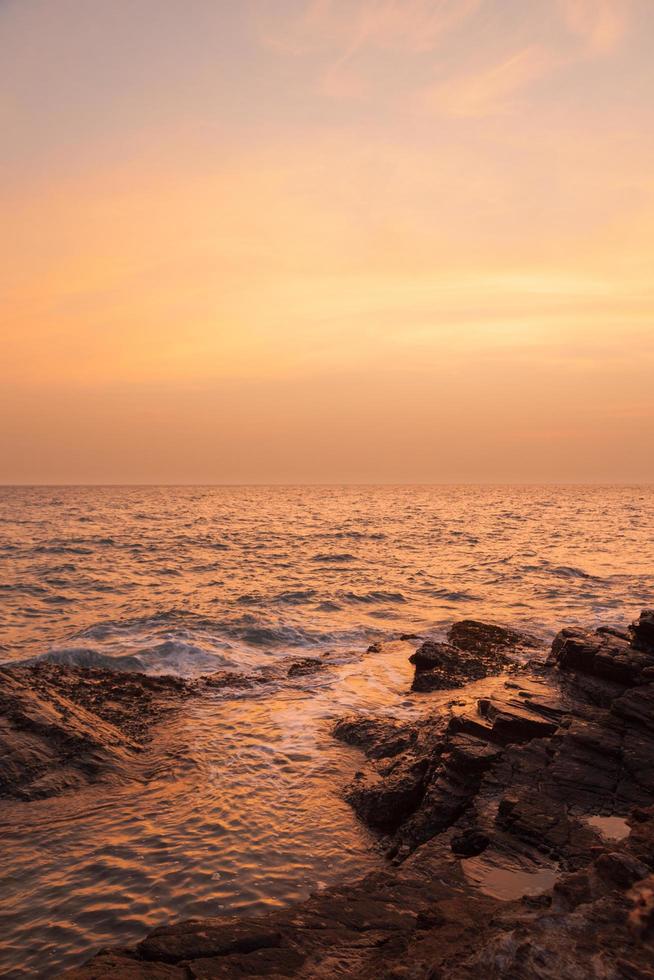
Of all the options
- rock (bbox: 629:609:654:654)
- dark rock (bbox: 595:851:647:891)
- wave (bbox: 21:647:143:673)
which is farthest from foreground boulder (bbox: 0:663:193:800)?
rock (bbox: 629:609:654:654)

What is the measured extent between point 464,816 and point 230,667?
10763 mm

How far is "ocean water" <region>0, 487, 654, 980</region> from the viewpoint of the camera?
7.31 metres

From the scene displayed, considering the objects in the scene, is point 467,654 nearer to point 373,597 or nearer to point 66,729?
point 66,729

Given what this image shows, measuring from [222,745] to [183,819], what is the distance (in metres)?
2.90

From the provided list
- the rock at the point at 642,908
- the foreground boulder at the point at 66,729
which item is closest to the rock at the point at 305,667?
the foreground boulder at the point at 66,729

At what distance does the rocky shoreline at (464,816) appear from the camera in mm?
4793

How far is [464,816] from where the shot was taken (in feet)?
26.8

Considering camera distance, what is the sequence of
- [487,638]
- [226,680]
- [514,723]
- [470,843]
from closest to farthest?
[470,843] < [514,723] < [226,680] < [487,638]

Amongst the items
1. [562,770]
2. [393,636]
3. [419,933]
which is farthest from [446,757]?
[393,636]

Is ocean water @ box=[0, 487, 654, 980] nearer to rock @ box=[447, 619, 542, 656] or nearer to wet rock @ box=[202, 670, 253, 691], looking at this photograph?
wet rock @ box=[202, 670, 253, 691]

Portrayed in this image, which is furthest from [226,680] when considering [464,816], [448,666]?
[464,816]

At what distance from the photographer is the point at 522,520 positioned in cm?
7531

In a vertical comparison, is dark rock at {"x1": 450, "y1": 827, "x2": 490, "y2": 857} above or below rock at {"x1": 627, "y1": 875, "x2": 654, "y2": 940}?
below

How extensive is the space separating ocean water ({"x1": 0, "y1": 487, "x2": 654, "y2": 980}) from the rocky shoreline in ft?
2.81
